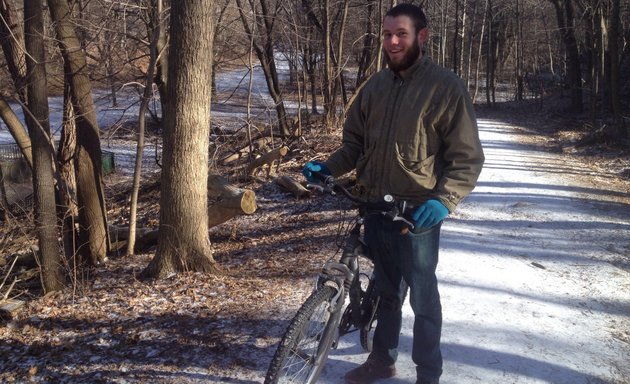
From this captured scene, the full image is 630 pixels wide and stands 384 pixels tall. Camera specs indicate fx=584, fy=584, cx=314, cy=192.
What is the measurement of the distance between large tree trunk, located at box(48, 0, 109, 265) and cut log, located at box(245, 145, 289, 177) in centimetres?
406

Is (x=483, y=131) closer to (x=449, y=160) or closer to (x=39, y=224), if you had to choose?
(x=39, y=224)

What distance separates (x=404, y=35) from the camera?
2.93 meters

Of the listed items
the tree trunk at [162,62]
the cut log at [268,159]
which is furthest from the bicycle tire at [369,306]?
the cut log at [268,159]

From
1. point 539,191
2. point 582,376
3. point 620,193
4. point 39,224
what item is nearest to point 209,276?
point 39,224

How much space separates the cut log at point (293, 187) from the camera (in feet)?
32.7

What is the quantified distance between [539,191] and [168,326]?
715cm

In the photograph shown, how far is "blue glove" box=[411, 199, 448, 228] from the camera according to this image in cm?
279

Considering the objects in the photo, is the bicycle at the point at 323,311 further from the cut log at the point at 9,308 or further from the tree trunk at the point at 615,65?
the tree trunk at the point at 615,65

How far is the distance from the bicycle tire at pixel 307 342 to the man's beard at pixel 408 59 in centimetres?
119

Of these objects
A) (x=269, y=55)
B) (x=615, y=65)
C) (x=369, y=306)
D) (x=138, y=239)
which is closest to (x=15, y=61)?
(x=138, y=239)

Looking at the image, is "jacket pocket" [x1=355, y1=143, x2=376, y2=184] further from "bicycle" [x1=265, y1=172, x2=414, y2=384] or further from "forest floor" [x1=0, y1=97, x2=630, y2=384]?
"forest floor" [x1=0, y1=97, x2=630, y2=384]

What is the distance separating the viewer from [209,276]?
5816 millimetres

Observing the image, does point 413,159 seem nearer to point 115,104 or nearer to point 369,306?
point 369,306

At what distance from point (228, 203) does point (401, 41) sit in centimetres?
520
